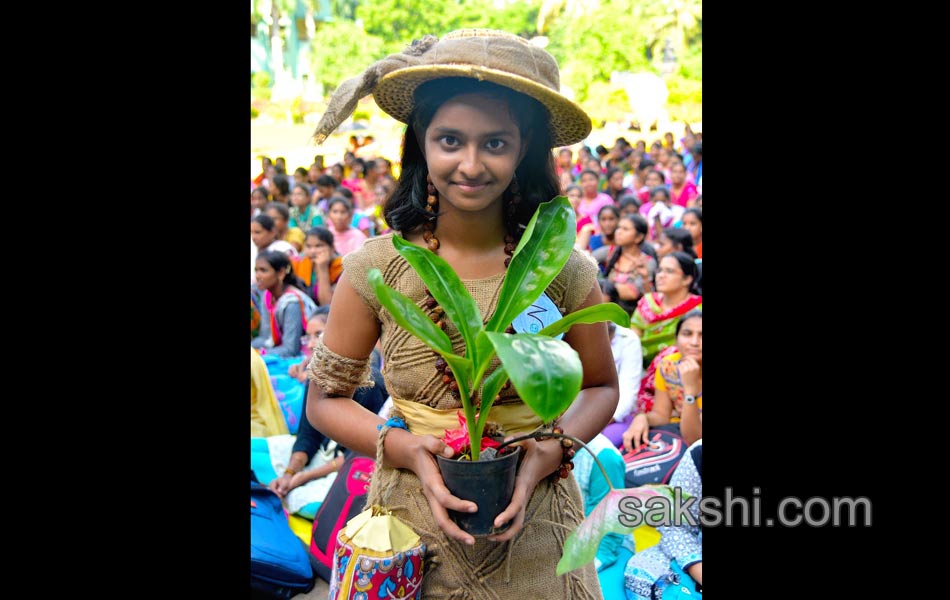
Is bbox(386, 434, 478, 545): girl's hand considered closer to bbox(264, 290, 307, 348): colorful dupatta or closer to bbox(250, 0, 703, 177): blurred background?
bbox(264, 290, 307, 348): colorful dupatta

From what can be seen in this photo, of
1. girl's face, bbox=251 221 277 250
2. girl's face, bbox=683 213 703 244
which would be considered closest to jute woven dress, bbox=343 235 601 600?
girl's face, bbox=251 221 277 250

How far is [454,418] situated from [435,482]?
16cm

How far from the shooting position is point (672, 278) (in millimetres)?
4871

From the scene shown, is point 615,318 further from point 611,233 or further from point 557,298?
point 611,233

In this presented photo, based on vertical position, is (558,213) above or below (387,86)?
below

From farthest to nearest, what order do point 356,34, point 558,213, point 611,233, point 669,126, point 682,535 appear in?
point 356,34
point 669,126
point 611,233
point 682,535
point 558,213

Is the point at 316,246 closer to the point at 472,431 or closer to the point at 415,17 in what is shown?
the point at 472,431

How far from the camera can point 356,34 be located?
90.5 ft

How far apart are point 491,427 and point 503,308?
0.21 meters

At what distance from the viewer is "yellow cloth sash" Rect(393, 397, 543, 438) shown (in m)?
1.38

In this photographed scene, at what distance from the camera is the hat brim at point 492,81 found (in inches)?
50.9

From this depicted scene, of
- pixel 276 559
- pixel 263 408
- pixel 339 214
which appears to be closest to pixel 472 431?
pixel 276 559

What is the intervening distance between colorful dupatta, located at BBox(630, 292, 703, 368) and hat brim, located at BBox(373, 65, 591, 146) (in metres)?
3.54
